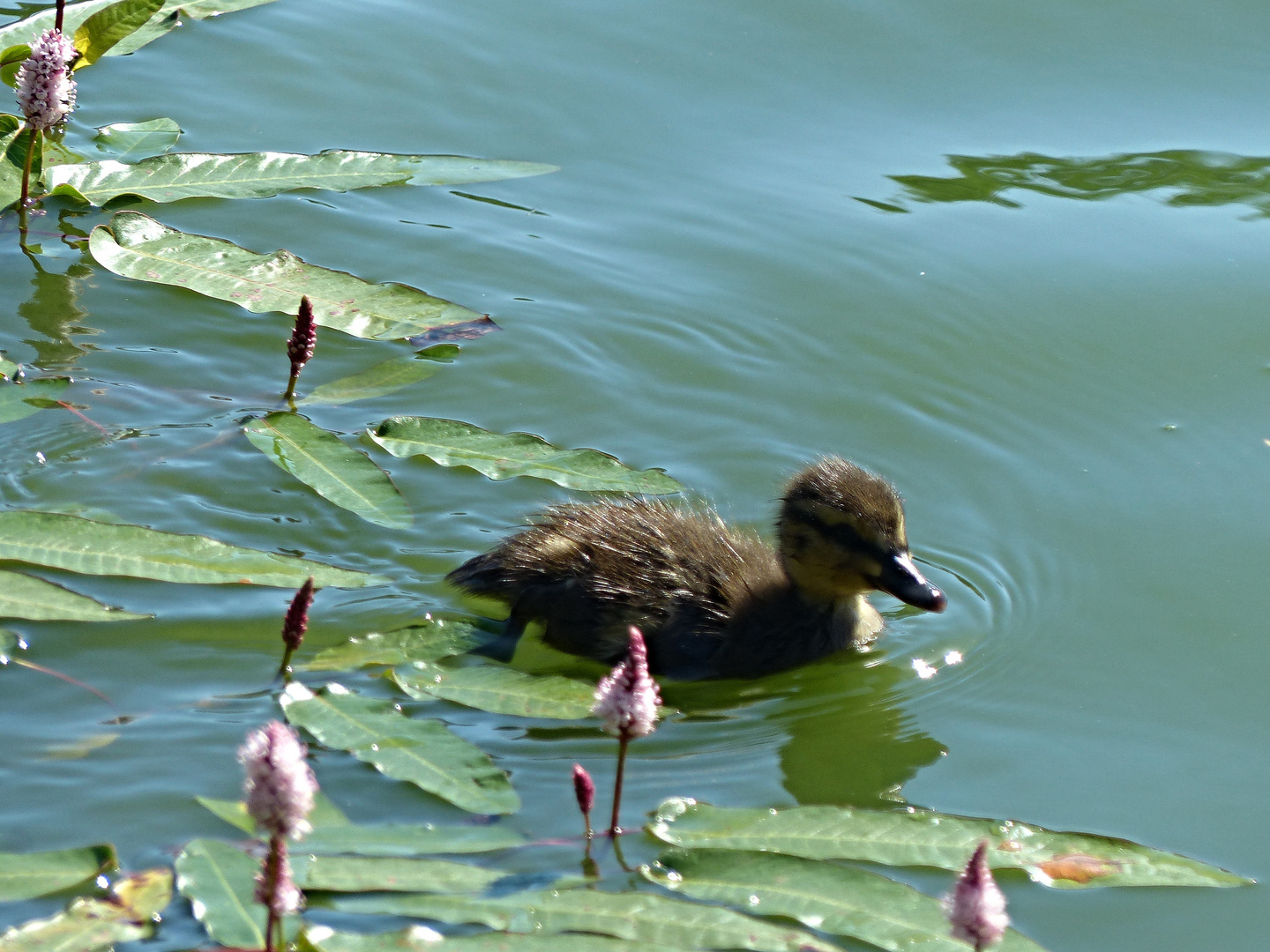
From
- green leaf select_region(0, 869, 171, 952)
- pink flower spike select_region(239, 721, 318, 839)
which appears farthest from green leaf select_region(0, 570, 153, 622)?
pink flower spike select_region(239, 721, 318, 839)

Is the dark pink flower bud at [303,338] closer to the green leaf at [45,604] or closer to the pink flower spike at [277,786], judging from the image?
the green leaf at [45,604]

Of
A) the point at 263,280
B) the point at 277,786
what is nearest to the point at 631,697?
the point at 277,786

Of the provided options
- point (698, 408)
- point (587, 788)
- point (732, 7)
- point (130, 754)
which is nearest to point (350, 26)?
point (732, 7)

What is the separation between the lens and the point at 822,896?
124 inches

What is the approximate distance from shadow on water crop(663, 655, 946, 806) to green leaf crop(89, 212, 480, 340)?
1.79 metres

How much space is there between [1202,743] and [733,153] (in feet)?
12.0

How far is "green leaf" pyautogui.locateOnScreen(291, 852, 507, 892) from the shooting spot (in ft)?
10.1

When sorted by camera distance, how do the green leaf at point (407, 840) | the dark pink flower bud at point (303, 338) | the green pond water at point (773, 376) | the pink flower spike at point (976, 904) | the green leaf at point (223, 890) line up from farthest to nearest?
the dark pink flower bud at point (303, 338)
the green pond water at point (773, 376)
the green leaf at point (407, 840)
the green leaf at point (223, 890)
the pink flower spike at point (976, 904)

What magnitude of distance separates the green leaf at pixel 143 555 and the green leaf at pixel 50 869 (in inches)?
40.2

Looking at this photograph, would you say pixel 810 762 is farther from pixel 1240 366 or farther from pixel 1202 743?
pixel 1240 366

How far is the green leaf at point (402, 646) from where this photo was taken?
3984 mm

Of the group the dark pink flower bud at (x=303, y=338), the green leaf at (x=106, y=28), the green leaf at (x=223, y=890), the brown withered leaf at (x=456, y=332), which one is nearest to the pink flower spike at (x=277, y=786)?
the green leaf at (x=223, y=890)

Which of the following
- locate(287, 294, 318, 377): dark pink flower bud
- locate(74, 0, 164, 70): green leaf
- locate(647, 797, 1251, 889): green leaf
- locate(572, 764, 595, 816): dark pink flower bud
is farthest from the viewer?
locate(74, 0, 164, 70): green leaf

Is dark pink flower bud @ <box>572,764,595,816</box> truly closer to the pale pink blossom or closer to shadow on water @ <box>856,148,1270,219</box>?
the pale pink blossom
